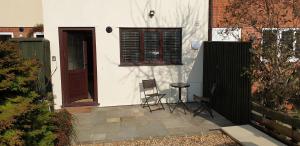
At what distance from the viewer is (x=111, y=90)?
8258mm

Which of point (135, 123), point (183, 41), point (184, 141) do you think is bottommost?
point (184, 141)

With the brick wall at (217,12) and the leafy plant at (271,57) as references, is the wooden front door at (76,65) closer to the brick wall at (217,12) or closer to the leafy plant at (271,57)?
the brick wall at (217,12)

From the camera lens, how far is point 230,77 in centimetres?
672

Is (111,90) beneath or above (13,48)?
beneath

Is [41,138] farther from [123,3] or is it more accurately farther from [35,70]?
[123,3]

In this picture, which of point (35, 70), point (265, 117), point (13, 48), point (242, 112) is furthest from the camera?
point (242, 112)

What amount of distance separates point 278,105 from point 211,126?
5.10ft

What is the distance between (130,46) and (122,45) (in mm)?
251

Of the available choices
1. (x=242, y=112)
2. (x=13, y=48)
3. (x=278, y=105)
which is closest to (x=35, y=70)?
(x=13, y=48)

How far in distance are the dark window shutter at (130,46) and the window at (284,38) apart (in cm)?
379

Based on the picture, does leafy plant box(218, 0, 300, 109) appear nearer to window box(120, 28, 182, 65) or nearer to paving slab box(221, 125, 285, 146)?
paving slab box(221, 125, 285, 146)

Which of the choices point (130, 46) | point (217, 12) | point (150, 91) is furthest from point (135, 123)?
point (217, 12)

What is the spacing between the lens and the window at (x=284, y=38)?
5668 mm

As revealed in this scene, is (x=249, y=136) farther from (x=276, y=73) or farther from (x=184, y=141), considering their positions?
(x=276, y=73)
